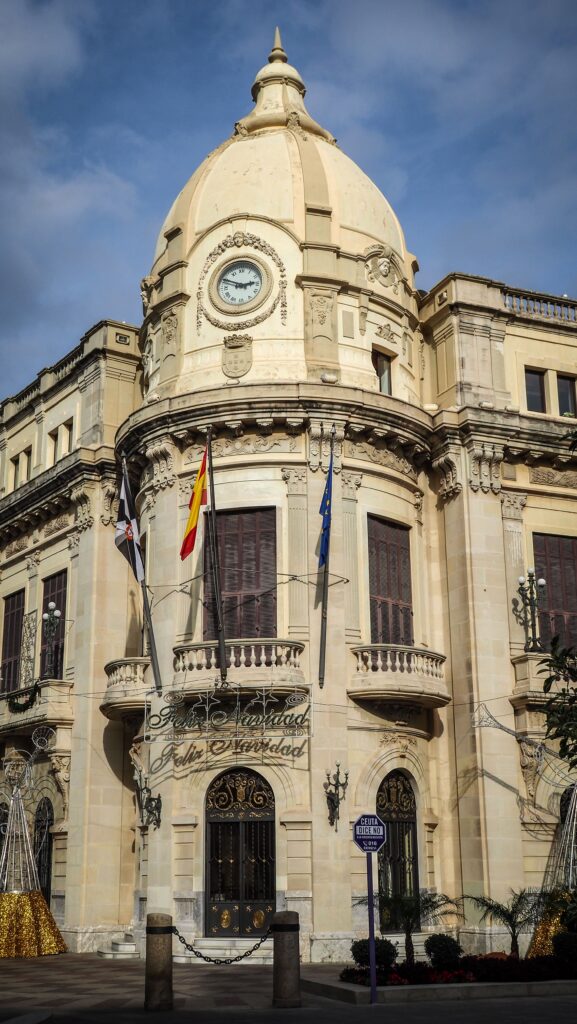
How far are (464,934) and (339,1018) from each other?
475 inches

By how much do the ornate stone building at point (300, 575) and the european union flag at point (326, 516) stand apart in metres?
0.87

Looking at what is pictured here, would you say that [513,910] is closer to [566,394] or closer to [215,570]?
[215,570]

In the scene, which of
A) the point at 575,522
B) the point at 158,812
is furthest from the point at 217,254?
the point at 158,812

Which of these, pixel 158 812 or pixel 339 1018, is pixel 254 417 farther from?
pixel 339 1018

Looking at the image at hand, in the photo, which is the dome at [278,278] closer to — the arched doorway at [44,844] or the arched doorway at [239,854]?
the arched doorway at [239,854]

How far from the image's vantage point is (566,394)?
34.6m

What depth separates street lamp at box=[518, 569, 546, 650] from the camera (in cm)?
3022

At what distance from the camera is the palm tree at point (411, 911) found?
75.7ft

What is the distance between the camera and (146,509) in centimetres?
3159

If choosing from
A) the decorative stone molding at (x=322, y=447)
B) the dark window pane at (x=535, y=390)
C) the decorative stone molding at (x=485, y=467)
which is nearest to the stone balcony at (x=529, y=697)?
the decorative stone molding at (x=485, y=467)

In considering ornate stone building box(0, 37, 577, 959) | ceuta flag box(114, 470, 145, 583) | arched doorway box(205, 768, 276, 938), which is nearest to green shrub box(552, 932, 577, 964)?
ornate stone building box(0, 37, 577, 959)

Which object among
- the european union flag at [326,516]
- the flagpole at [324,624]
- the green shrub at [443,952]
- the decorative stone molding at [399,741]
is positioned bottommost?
the green shrub at [443,952]

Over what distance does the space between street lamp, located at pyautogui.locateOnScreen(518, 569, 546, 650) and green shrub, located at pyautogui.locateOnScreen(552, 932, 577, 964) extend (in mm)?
8964

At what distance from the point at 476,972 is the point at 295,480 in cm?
1270
